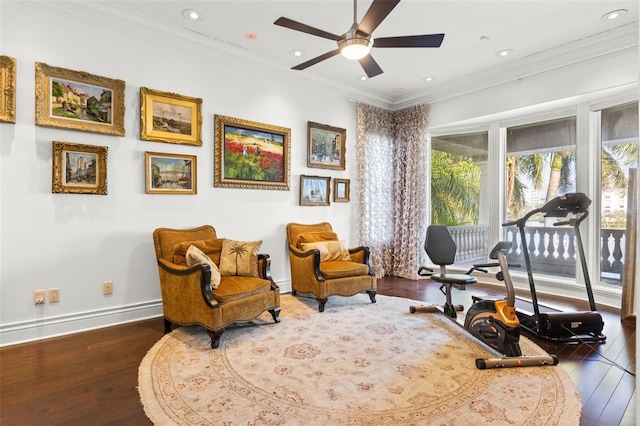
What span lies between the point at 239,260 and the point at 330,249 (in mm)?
1349

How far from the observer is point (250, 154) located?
4.45 m

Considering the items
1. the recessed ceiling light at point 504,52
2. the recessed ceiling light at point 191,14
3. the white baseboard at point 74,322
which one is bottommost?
the white baseboard at point 74,322

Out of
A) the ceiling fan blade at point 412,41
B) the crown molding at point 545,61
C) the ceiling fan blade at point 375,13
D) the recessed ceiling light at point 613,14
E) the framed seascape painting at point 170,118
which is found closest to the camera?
the ceiling fan blade at point 375,13

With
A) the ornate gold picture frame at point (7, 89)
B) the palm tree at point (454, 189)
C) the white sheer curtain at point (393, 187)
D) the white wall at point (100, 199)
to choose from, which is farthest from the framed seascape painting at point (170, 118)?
the palm tree at point (454, 189)

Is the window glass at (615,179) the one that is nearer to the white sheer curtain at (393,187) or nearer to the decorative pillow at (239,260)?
the white sheer curtain at (393,187)

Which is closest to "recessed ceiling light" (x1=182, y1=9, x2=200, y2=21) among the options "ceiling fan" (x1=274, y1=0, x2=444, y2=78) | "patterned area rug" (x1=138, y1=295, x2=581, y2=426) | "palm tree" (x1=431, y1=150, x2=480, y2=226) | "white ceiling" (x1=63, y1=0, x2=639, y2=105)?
"white ceiling" (x1=63, y1=0, x2=639, y2=105)

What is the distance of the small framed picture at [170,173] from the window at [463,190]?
418cm

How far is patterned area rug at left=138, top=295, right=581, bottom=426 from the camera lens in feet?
6.29

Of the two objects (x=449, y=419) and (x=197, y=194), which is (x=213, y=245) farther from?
(x=449, y=419)

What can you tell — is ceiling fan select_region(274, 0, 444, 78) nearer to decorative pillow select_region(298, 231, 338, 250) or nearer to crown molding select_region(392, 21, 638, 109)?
decorative pillow select_region(298, 231, 338, 250)

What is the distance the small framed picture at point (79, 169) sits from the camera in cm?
312

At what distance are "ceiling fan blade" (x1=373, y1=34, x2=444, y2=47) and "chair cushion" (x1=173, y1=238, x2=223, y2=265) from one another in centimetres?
256

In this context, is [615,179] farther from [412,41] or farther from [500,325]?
[412,41]

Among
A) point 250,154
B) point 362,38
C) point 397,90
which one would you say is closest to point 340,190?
point 250,154
